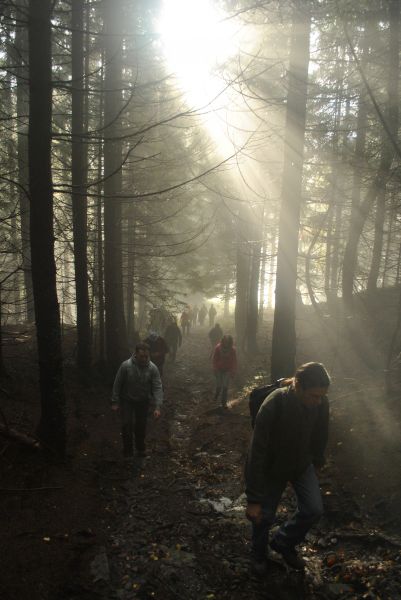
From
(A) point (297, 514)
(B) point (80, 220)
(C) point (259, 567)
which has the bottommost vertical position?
(C) point (259, 567)

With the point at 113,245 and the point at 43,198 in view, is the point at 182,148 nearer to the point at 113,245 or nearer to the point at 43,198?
the point at 113,245

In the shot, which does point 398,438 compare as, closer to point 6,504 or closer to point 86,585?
point 86,585

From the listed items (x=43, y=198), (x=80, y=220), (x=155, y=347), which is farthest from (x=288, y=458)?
(x=80, y=220)

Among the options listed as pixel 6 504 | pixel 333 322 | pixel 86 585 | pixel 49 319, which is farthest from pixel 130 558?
pixel 333 322

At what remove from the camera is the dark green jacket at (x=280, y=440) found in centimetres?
394

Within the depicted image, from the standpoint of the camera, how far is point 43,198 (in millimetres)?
5605

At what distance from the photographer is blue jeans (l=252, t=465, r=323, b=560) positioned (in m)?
4.12

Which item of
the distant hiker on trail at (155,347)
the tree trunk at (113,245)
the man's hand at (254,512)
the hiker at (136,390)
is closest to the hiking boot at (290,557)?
the man's hand at (254,512)

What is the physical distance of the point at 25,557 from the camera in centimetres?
400

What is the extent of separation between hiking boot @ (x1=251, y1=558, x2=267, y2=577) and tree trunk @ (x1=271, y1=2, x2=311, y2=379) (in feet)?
18.6

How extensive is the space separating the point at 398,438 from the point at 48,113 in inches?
281

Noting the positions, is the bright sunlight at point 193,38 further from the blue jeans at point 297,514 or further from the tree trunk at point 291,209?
the blue jeans at point 297,514

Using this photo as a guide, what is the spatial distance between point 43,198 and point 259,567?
511cm

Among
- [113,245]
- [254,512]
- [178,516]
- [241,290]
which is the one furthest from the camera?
[241,290]
